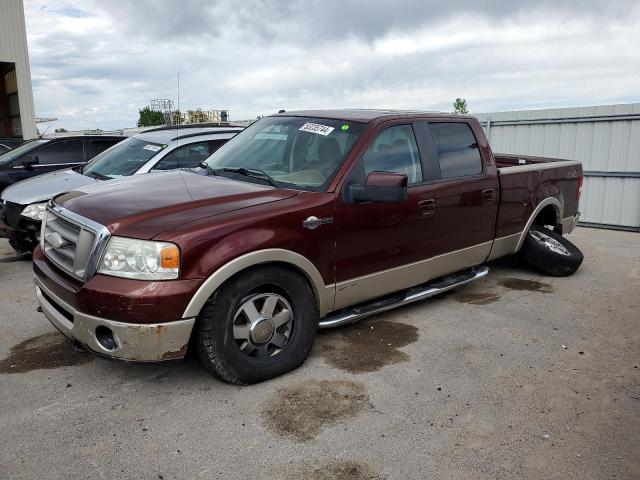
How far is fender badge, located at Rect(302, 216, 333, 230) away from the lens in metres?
3.63

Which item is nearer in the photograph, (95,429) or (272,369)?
(95,429)

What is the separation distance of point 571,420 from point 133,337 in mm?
2605

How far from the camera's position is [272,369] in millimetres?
3572

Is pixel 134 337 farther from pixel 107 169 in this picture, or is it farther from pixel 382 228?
pixel 107 169

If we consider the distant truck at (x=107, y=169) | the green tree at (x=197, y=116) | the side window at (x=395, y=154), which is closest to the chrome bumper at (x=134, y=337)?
the side window at (x=395, y=154)

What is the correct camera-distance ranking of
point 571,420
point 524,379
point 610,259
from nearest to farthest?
point 571,420
point 524,379
point 610,259

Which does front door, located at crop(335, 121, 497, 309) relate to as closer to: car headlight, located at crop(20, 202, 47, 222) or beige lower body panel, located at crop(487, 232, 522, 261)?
beige lower body panel, located at crop(487, 232, 522, 261)

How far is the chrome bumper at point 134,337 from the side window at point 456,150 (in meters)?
2.68

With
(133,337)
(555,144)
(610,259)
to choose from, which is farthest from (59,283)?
Answer: (555,144)

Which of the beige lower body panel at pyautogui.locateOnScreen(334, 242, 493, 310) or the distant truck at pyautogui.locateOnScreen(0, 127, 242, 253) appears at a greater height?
the distant truck at pyautogui.locateOnScreen(0, 127, 242, 253)

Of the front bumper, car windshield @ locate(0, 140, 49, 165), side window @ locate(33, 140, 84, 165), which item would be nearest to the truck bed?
the front bumper

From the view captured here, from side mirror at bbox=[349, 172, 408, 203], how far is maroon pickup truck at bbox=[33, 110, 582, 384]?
1 cm

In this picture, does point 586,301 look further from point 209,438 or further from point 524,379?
point 209,438

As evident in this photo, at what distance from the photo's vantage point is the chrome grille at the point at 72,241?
3162mm
